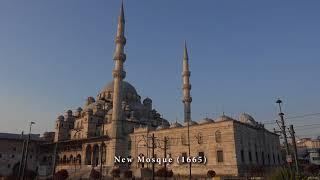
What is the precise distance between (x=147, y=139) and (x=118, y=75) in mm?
12216

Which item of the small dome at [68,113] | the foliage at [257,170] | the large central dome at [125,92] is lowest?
the foliage at [257,170]

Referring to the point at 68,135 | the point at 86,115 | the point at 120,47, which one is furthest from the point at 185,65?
the point at 68,135

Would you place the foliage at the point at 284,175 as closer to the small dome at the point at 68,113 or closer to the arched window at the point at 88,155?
the arched window at the point at 88,155

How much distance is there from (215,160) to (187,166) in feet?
15.7

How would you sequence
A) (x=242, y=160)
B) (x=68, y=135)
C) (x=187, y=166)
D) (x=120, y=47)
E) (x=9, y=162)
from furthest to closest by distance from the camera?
(x=68, y=135)
(x=9, y=162)
(x=120, y=47)
(x=187, y=166)
(x=242, y=160)

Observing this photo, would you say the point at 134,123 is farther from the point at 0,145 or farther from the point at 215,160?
the point at 0,145

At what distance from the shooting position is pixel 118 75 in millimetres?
52031

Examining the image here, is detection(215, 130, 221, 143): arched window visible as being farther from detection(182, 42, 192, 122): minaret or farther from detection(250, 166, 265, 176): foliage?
detection(182, 42, 192, 122): minaret

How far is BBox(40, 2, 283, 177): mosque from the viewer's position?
38938mm

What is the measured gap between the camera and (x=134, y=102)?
68375 mm

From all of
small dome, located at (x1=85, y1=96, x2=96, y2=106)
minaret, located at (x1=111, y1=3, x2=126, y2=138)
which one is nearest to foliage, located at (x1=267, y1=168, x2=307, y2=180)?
minaret, located at (x1=111, y1=3, x2=126, y2=138)

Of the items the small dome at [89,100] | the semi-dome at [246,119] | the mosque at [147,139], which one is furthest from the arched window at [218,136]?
the small dome at [89,100]

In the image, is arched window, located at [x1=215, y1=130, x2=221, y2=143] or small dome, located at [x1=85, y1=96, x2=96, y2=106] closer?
arched window, located at [x1=215, y1=130, x2=221, y2=143]

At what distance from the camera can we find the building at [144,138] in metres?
38.9
